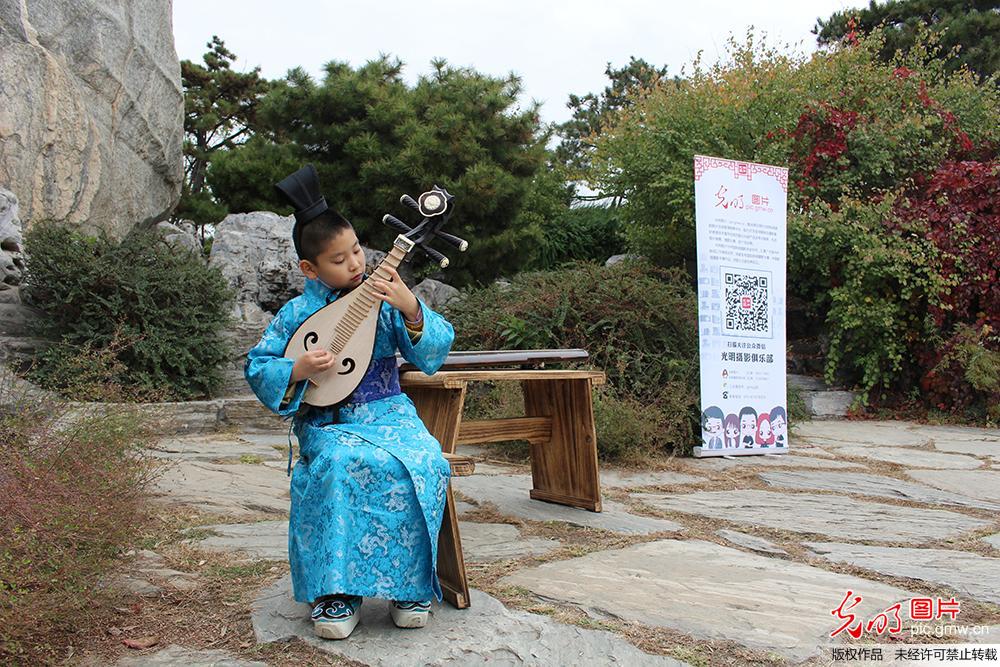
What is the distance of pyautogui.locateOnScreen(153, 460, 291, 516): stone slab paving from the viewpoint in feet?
12.8

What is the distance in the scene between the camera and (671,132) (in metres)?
9.51

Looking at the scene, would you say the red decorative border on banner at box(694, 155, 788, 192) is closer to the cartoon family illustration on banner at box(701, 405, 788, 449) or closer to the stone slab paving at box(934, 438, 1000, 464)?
the cartoon family illustration on banner at box(701, 405, 788, 449)

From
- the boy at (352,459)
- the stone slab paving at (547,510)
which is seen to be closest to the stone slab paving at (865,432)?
the stone slab paving at (547,510)

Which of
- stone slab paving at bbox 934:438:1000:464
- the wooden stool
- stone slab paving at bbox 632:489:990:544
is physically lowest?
stone slab paving at bbox 934:438:1000:464

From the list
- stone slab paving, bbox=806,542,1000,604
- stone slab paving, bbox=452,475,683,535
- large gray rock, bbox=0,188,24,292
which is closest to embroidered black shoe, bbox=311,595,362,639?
stone slab paving, bbox=452,475,683,535

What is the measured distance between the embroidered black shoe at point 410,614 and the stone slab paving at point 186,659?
38cm

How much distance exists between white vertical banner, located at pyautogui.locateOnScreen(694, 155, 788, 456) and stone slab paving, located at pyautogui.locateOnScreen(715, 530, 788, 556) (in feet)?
7.31

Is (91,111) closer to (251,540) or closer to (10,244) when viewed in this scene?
(10,244)

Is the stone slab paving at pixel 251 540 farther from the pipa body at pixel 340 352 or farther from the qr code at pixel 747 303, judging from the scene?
the qr code at pixel 747 303

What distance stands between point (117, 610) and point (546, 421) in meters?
2.09

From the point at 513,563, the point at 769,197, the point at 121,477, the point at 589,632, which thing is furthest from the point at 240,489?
the point at 769,197

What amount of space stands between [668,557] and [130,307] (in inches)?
185

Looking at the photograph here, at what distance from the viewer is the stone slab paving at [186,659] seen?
2.10 meters

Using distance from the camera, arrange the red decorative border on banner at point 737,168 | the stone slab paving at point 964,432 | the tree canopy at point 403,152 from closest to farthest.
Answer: the red decorative border on banner at point 737,168 < the stone slab paving at point 964,432 < the tree canopy at point 403,152
